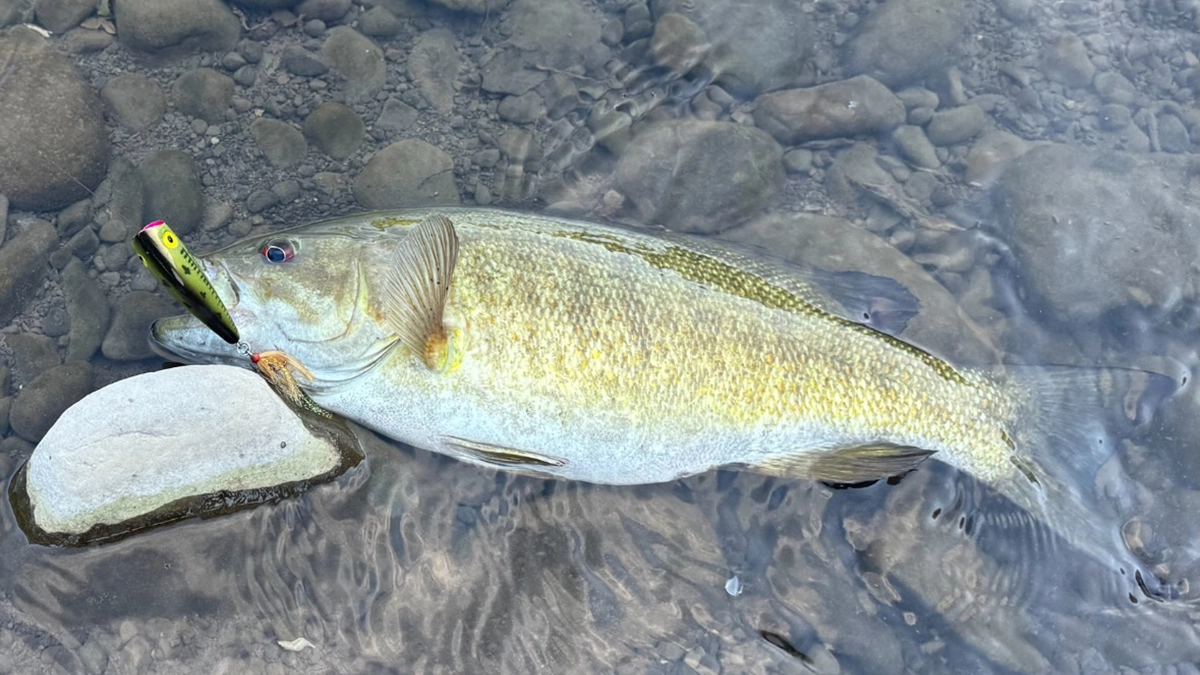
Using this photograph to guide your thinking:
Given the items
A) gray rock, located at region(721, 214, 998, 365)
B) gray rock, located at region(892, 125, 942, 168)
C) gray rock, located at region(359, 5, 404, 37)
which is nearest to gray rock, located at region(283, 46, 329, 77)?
gray rock, located at region(359, 5, 404, 37)

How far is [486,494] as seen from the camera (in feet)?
11.9

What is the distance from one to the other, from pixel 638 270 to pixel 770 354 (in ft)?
2.27

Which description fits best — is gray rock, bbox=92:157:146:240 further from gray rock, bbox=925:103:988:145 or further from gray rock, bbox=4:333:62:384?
gray rock, bbox=925:103:988:145

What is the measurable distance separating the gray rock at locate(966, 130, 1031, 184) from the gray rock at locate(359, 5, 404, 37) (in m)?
3.59

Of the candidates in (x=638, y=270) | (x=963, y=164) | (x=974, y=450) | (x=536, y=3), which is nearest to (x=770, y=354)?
(x=638, y=270)

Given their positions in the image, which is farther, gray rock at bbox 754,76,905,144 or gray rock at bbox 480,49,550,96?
gray rock at bbox 754,76,905,144

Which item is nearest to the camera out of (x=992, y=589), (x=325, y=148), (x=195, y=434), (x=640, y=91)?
(x=195, y=434)

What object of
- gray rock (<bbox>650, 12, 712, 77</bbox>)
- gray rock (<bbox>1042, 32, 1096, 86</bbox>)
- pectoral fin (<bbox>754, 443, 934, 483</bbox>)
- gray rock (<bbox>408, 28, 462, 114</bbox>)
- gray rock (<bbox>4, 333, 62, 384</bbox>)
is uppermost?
gray rock (<bbox>408, 28, 462, 114</bbox>)

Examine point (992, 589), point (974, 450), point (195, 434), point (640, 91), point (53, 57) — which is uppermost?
point (53, 57)

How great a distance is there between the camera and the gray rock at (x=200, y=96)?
404cm

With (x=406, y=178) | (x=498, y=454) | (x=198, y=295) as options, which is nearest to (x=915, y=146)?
(x=406, y=178)

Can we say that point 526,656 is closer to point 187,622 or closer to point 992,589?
point 187,622

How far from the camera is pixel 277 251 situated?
10.2 feet

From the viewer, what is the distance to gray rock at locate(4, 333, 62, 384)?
12.0 ft
